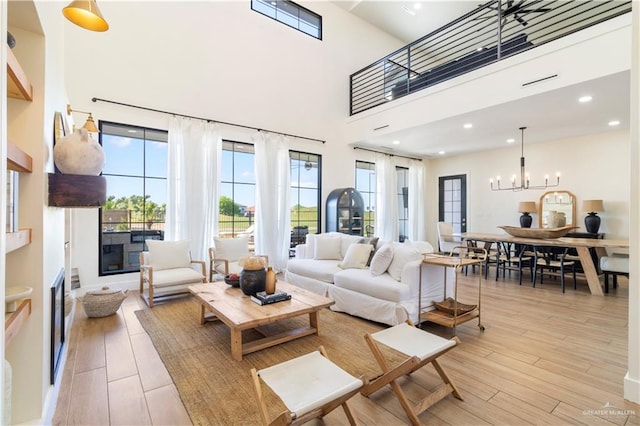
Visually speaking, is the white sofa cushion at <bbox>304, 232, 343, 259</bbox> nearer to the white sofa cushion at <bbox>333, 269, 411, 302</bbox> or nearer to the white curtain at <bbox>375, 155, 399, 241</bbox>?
the white sofa cushion at <bbox>333, 269, 411, 302</bbox>

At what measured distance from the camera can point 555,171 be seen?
6.53m

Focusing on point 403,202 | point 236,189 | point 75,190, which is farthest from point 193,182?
point 403,202

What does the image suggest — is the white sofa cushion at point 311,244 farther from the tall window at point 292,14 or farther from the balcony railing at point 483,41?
the tall window at point 292,14

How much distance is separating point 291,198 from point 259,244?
1231 mm

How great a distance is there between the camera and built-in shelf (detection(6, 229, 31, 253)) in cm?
128

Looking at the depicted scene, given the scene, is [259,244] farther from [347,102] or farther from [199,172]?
[347,102]

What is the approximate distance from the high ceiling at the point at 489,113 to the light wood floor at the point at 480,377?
2806 mm

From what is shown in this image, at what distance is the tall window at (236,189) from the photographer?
5.56m

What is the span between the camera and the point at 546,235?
503 cm

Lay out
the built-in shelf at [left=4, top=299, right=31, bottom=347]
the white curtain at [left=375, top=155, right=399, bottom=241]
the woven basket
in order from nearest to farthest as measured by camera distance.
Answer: the built-in shelf at [left=4, top=299, right=31, bottom=347]
the woven basket
the white curtain at [left=375, top=155, right=399, bottom=241]

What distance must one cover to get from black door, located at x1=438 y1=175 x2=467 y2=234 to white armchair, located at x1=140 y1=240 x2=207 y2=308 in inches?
268

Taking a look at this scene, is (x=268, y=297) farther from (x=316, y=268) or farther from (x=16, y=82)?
(x=16, y=82)

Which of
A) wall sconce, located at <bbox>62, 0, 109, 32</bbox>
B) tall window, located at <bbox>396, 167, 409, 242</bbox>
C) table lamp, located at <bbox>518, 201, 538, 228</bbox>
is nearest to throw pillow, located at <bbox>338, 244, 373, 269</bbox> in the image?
wall sconce, located at <bbox>62, 0, 109, 32</bbox>

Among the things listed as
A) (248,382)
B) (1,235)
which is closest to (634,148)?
(248,382)
